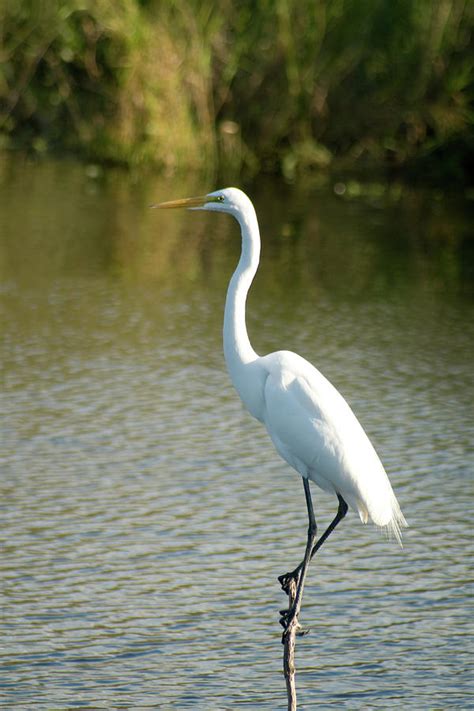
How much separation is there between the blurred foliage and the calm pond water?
2.95 meters

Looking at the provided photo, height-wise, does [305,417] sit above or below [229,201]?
below

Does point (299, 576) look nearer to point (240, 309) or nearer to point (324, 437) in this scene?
point (324, 437)

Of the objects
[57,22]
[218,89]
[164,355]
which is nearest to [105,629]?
[164,355]

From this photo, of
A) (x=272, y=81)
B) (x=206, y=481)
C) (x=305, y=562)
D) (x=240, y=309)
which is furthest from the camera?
(x=272, y=81)

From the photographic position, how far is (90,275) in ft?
31.6

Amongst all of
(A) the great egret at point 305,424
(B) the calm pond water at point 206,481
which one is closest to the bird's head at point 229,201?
(A) the great egret at point 305,424

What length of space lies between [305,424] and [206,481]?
1.69 m

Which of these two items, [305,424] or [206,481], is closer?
[305,424]

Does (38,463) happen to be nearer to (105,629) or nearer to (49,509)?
(49,509)

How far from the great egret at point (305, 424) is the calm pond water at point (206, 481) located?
0.39 meters

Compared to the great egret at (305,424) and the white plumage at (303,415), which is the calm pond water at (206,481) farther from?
the white plumage at (303,415)

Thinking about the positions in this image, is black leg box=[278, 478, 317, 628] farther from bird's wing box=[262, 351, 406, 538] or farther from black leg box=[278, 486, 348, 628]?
bird's wing box=[262, 351, 406, 538]

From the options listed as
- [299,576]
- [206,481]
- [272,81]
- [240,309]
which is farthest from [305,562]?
[272,81]

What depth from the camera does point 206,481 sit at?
5859 millimetres
